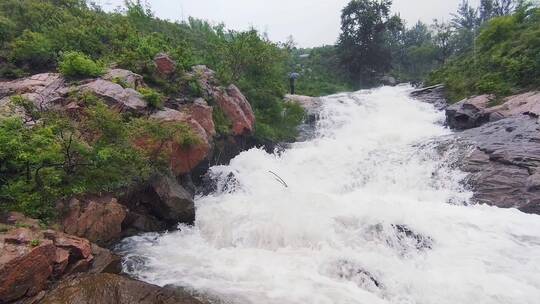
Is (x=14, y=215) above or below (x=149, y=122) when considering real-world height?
below

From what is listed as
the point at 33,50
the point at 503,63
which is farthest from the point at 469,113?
the point at 33,50

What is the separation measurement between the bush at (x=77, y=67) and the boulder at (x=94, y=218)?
4328 millimetres

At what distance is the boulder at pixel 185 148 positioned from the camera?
29.6ft

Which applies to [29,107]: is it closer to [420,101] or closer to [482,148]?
[482,148]

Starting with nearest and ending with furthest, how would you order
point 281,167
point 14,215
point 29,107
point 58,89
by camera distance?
point 14,215 < point 29,107 < point 58,89 < point 281,167

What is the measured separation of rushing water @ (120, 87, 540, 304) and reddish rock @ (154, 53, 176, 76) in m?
3.62

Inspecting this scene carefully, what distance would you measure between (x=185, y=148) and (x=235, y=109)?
3.96 metres

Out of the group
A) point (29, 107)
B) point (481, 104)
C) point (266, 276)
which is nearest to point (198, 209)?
point (266, 276)

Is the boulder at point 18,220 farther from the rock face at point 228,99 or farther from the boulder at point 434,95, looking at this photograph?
the boulder at point 434,95

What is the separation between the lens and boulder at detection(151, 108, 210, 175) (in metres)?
9.02

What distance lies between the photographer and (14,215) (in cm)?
555

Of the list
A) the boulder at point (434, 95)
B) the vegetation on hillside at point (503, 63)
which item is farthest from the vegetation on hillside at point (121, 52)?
the vegetation on hillside at point (503, 63)

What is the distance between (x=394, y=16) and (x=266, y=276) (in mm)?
31655

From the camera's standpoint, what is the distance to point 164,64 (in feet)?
37.4
